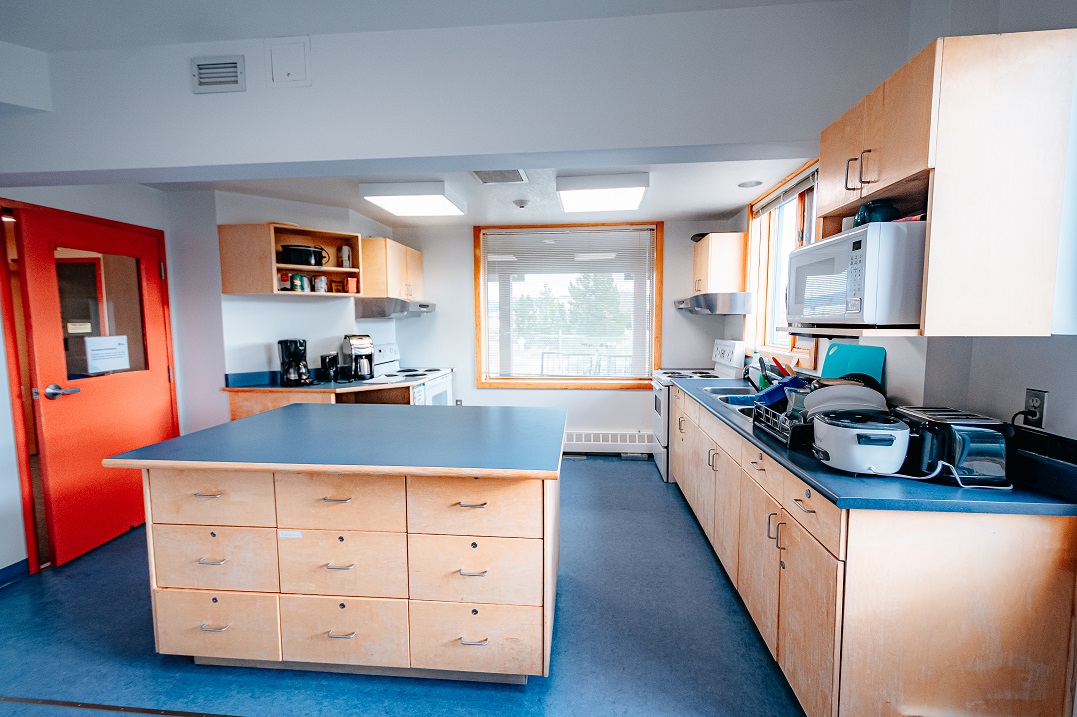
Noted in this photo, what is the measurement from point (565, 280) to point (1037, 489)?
12.8 feet

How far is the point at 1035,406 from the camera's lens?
1444 millimetres

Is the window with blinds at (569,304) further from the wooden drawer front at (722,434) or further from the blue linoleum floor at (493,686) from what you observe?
the blue linoleum floor at (493,686)

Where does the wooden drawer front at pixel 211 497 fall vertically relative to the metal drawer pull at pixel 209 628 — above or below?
above

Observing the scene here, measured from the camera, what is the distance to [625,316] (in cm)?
486

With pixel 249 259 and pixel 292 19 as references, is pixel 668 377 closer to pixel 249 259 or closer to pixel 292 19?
pixel 292 19

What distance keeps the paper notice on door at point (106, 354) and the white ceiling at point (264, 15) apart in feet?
5.43

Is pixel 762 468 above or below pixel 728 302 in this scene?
below

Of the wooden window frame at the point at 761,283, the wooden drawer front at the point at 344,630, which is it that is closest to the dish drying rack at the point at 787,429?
the wooden window frame at the point at 761,283

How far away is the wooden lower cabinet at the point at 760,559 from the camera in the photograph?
5.82ft

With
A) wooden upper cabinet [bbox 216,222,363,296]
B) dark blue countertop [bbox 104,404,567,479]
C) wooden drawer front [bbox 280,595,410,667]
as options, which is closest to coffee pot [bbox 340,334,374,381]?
wooden upper cabinet [bbox 216,222,363,296]

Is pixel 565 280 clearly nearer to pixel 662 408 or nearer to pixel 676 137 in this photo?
pixel 662 408

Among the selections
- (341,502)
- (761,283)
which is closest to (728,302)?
(761,283)

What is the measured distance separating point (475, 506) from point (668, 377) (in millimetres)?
2723

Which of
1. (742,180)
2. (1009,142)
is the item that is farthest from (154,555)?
(742,180)
